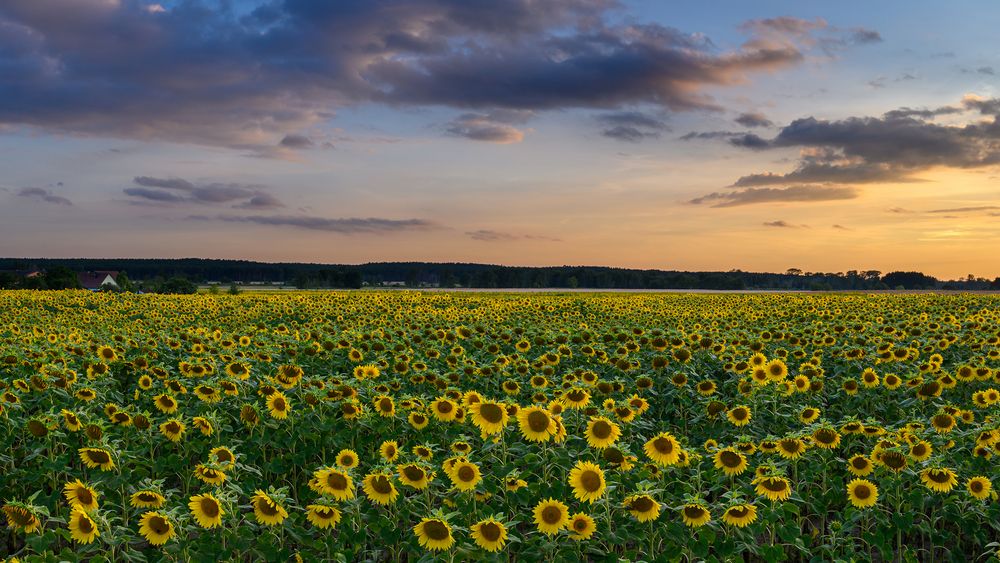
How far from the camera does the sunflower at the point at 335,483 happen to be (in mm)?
6070

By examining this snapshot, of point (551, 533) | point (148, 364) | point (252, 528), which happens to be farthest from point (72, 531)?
point (148, 364)

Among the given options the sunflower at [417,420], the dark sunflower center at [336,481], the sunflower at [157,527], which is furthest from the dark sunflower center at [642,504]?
the sunflower at [157,527]

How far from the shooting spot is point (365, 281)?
6211 inches

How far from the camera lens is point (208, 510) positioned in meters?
5.84

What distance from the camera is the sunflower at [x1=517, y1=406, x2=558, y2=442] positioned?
22.5 ft

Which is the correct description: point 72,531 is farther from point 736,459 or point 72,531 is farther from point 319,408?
point 736,459

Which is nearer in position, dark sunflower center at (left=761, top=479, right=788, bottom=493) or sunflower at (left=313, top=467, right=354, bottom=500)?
sunflower at (left=313, top=467, right=354, bottom=500)

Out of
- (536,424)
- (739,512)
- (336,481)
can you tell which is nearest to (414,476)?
(336,481)

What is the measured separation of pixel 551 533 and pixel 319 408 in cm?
451

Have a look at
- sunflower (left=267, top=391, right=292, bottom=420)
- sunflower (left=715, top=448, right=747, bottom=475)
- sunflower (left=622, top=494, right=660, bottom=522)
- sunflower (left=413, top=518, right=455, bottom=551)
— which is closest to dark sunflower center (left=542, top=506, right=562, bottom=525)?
sunflower (left=622, top=494, right=660, bottom=522)

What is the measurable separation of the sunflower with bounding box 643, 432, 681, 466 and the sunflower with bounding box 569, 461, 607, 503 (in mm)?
1018

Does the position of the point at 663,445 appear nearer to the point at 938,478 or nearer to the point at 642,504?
the point at 642,504

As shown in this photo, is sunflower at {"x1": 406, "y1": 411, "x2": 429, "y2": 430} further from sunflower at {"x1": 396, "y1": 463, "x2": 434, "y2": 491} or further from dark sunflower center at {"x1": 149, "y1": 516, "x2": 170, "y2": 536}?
dark sunflower center at {"x1": 149, "y1": 516, "x2": 170, "y2": 536}

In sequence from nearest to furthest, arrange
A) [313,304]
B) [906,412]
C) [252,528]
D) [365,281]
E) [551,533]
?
[551,533] < [252,528] < [906,412] < [313,304] < [365,281]
